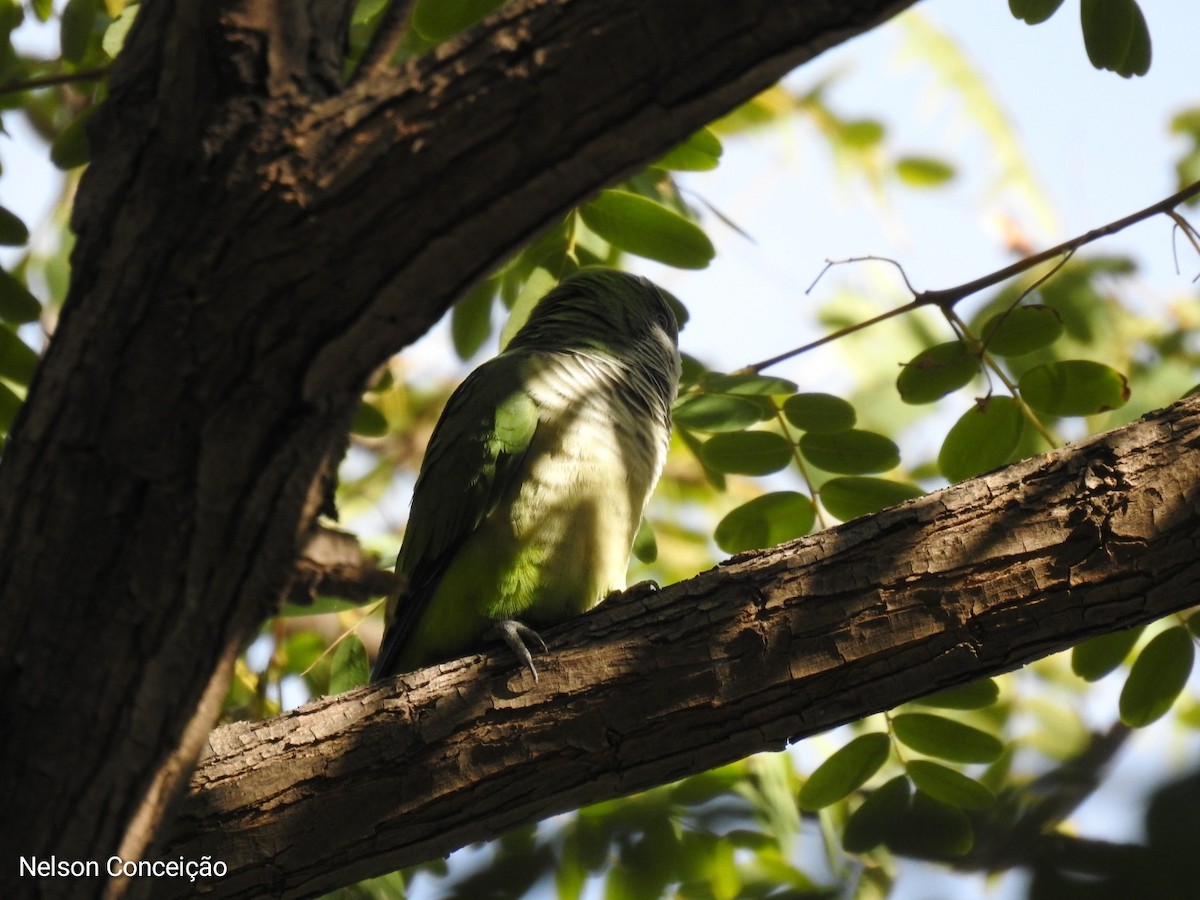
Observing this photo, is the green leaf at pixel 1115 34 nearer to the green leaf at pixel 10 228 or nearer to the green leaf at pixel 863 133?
the green leaf at pixel 863 133

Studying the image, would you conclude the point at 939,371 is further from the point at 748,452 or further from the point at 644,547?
the point at 644,547

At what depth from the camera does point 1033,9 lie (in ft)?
11.2

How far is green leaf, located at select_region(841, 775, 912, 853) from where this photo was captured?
3.52 metres

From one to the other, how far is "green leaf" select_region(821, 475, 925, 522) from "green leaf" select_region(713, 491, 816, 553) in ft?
0.27

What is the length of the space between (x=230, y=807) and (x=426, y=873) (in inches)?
60.3

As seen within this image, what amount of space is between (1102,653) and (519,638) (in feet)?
6.14

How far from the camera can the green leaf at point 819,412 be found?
12.8 ft

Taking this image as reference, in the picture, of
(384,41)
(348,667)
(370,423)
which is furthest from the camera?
(370,423)

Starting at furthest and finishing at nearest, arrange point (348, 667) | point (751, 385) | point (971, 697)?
point (348, 667) → point (751, 385) → point (971, 697)

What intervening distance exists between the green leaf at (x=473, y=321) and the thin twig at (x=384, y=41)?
7.55ft

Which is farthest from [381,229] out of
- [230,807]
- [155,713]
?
[230,807]

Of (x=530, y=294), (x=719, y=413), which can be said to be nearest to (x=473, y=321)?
(x=530, y=294)

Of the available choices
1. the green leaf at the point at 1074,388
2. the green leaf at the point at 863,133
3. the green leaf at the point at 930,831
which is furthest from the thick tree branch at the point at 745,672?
the green leaf at the point at 863,133

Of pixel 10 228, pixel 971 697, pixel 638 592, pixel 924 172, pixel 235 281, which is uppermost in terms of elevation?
pixel 924 172
